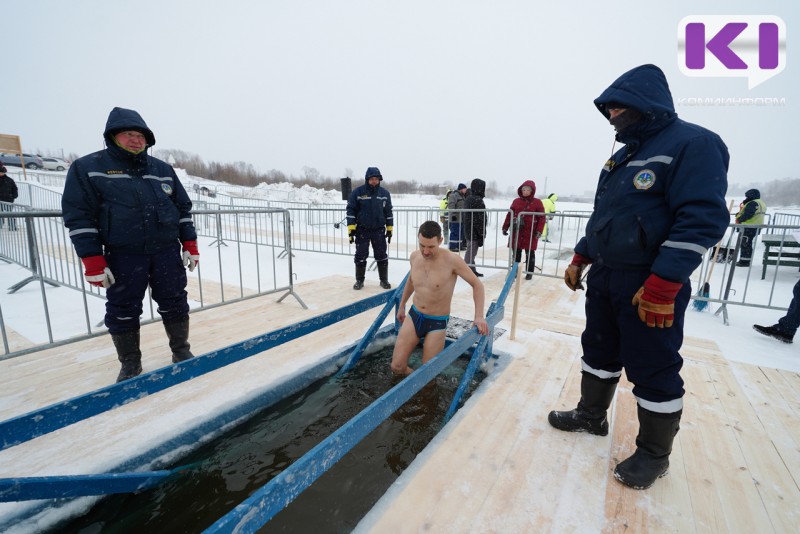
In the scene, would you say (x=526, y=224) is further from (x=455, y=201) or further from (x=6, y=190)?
(x=6, y=190)

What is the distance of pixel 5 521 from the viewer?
1.72 metres

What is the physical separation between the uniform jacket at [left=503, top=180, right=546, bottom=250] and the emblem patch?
4.82 meters

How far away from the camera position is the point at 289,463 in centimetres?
240

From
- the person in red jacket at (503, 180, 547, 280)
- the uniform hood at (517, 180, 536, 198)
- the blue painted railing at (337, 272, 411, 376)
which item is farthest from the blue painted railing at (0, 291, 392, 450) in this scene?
the uniform hood at (517, 180, 536, 198)

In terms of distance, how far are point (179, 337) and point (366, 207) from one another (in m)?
3.58

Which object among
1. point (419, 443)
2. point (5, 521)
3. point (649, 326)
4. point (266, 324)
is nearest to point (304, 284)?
point (266, 324)

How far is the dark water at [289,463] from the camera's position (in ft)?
6.41

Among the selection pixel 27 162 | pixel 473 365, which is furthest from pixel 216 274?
pixel 27 162

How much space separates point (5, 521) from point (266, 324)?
2.75 metres

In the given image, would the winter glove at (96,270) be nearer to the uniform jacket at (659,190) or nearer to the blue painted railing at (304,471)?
the blue painted railing at (304,471)

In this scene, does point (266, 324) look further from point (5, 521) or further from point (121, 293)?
point (5, 521)

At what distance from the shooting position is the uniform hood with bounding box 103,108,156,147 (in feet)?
8.57

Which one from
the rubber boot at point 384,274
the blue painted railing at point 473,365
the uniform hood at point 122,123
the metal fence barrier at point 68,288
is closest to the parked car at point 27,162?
the metal fence barrier at point 68,288

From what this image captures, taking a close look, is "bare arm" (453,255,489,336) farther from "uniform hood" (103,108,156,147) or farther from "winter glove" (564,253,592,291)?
"uniform hood" (103,108,156,147)
